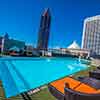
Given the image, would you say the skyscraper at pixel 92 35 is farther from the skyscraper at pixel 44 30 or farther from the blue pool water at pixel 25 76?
the blue pool water at pixel 25 76

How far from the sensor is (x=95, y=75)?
6977mm

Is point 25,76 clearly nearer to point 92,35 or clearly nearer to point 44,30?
point 92,35

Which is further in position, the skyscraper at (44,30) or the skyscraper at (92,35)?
the skyscraper at (44,30)

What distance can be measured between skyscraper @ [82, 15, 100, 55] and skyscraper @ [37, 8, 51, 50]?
21.3 m

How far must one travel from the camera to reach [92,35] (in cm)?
11025

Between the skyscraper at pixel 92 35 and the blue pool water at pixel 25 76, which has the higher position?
the skyscraper at pixel 92 35

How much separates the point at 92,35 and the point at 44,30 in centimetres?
2879

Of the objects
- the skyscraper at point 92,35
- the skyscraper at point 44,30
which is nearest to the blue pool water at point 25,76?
the skyscraper at point 44,30

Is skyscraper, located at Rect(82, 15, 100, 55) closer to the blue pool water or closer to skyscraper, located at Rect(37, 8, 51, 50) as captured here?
skyscraper, located at Rect(37, 8, 51, 50)

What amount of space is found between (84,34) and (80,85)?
111 m

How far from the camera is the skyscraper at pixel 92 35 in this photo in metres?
108

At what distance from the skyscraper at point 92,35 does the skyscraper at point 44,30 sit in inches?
837

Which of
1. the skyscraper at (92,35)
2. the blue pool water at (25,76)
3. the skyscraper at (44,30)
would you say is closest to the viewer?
the blue pool water at (25,76)

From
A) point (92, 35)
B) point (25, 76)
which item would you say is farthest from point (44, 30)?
point (25, 76)
